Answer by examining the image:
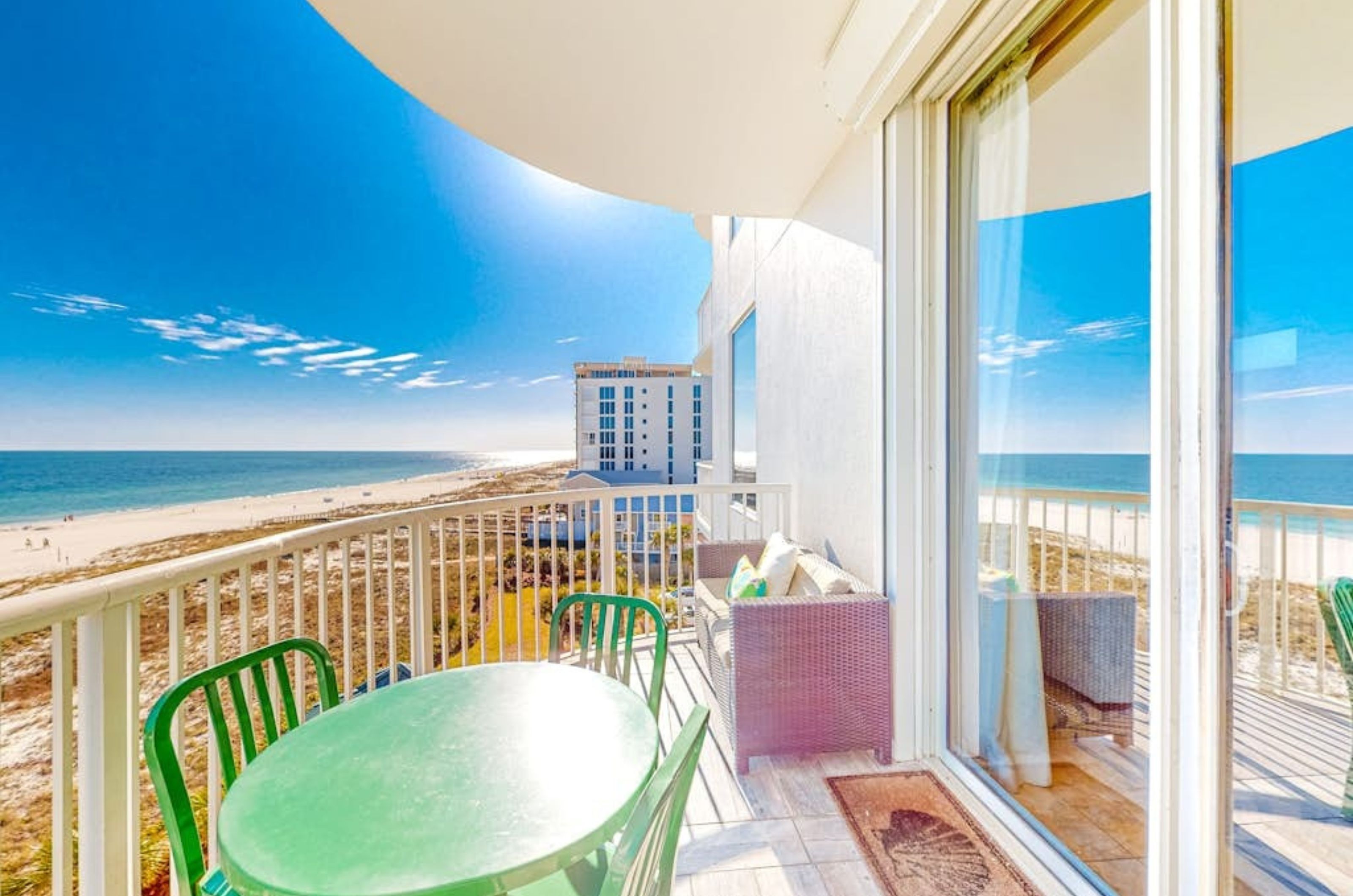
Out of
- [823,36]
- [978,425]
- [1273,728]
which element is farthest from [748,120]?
[1273,728]

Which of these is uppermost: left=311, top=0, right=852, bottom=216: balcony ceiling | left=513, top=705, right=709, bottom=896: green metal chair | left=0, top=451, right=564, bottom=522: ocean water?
left=311, top=0, right=852, bottom=216: balcony ceiling

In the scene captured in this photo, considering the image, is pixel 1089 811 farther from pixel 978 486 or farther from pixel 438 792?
pixel 438 792

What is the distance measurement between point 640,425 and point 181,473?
2154 centimetres

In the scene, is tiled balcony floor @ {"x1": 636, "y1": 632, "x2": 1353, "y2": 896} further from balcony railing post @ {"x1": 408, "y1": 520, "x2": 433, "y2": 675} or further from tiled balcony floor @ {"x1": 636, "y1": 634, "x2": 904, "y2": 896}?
balcony railing post @ {"x1": 408, "y1": 520, "x2": 433, "y2": 675}

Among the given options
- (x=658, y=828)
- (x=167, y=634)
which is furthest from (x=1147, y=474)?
(x=167, y=634)

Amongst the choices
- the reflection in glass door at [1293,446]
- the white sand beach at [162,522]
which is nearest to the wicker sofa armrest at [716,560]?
the reflection in glass door at [1293,446]

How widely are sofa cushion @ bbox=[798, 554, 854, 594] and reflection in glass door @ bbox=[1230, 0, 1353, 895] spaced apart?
1.32 m

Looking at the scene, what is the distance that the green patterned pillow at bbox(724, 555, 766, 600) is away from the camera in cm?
273

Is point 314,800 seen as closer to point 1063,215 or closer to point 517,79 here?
point 1063,215

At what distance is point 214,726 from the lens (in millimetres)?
1252

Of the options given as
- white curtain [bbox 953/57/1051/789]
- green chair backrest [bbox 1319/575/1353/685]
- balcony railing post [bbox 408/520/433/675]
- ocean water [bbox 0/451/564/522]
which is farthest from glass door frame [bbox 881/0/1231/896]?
ocean water [bbox 0/451/564/522]

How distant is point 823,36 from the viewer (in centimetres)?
202

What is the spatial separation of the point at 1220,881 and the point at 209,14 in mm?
18497

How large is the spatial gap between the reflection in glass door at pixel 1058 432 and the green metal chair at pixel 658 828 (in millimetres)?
1162
